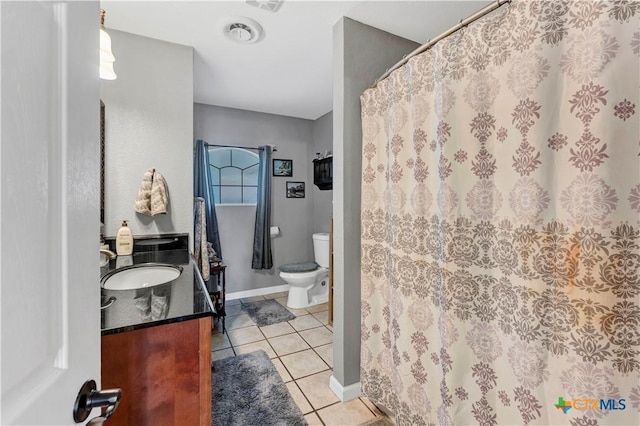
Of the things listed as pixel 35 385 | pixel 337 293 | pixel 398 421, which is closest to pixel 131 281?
pixel 337 293

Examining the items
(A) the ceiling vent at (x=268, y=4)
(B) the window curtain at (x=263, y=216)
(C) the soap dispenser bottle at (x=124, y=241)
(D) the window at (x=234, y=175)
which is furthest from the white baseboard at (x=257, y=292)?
(A) the ceiling vent at (x=268, y=4)

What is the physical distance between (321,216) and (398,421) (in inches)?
100

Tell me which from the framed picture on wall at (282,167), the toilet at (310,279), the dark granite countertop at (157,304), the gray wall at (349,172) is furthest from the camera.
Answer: the framed picture on wall at (282,167)

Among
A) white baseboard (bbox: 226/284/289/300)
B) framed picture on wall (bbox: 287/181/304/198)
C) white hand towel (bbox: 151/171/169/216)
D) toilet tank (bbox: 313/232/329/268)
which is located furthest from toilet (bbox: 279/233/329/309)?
white hand towel (bbox: 151/171/169/216)

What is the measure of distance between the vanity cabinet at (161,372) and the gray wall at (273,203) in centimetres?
250

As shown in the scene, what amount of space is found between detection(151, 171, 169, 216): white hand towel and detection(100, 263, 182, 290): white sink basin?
455 millimetres

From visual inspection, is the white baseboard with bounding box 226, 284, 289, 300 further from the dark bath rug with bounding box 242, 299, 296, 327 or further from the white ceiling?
the white ceiling

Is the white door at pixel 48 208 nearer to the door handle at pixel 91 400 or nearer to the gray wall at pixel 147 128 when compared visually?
the door handle at pixel 91 400

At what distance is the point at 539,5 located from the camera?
2.90 feet

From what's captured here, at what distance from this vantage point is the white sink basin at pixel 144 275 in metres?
1.44

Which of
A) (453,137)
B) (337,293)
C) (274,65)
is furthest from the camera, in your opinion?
(274,65)

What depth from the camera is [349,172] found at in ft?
5.74

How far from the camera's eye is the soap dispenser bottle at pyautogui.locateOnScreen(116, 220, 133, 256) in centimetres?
182

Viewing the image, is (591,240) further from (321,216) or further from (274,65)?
(321,216)
